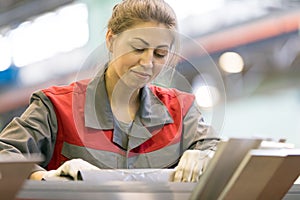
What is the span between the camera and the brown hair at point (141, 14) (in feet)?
4.92

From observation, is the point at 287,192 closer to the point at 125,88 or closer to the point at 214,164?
the point at 214,164

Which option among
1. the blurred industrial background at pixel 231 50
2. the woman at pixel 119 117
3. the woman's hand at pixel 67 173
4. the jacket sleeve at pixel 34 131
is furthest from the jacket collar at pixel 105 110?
the blurred industrial background at pixel 231 50

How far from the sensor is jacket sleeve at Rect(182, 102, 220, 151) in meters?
1.59

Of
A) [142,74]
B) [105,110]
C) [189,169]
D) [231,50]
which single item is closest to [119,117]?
[105,110]

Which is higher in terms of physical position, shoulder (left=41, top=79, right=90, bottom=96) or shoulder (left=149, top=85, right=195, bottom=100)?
shoulder (left=41, top=79, right=90, bottom=96)

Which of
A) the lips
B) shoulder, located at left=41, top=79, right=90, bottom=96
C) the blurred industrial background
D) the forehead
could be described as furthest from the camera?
the blurred industrial background

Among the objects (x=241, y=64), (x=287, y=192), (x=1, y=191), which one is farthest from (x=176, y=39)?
(x=241, y=64)

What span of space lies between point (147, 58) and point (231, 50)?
10.3 feet

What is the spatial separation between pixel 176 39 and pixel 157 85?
0.34 meters

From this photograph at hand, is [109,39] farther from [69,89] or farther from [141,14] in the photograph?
[69,89]

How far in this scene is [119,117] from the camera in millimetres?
1581

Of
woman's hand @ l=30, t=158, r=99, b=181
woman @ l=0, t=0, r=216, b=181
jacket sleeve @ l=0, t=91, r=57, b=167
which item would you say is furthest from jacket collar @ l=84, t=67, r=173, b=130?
woman's hand @ l=30, t=158, r=99, b=181

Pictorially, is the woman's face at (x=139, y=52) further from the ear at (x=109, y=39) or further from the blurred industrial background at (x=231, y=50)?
the blurred industrial background at (x=231, y=50)

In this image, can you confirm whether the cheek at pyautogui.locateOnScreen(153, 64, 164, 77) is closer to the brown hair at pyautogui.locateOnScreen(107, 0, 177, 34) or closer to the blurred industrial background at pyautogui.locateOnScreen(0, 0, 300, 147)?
the brown hair at pyautogui.locateOnScreen(107, 0, 177, 34)
